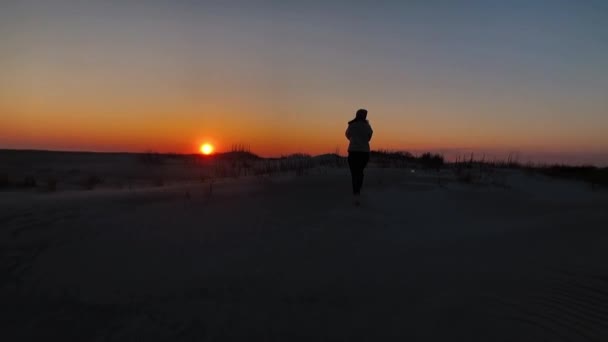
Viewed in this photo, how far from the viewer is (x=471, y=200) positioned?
9.83 metres

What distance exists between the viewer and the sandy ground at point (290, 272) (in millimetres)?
3695

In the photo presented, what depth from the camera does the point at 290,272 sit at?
4.81 metres

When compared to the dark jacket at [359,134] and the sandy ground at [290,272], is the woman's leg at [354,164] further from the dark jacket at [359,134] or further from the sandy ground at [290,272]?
the sandy ground at [290,272]

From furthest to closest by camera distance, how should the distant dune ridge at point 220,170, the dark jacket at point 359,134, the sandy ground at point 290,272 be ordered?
the distant dune ridge at point 220,170 < the dark jacket at point 359,134 < the sandy ground at point 290,272

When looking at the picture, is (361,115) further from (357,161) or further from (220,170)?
(220,170)

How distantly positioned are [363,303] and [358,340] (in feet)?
2.05

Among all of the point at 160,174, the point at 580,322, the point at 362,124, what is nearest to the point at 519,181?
the point at 362,124

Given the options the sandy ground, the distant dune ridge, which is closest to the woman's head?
the sandy ground

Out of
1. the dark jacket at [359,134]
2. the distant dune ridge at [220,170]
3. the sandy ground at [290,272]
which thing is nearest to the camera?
the sandy ground at [290,272]

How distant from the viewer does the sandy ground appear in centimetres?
370

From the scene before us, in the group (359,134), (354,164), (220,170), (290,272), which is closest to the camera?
(290,272)

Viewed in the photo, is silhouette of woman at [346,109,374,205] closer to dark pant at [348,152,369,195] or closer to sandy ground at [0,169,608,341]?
dark pant at [348,152,369,195]

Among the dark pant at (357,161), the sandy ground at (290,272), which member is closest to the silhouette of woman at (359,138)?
the dark pant at (357,161)

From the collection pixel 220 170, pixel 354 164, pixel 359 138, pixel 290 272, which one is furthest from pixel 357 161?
pixel 220 170
